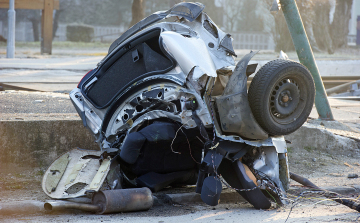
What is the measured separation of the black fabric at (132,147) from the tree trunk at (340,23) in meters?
23.8

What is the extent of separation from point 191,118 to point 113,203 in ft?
3.42

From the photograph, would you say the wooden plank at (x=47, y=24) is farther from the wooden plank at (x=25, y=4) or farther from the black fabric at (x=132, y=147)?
the black fabric at (x=132, y=147)

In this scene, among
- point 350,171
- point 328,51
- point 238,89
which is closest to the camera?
point 238,89

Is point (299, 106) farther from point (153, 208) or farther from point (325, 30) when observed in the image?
point (325, 30)

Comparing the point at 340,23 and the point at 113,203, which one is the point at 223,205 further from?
the point at 340,23

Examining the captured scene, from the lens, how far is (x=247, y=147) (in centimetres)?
405

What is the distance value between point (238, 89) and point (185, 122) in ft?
1.91

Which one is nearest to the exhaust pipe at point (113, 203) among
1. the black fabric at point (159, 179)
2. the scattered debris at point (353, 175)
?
the black fabric at point (159, 179)

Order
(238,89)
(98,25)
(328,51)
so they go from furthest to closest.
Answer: (98,25) < (328,51) < (238,89)

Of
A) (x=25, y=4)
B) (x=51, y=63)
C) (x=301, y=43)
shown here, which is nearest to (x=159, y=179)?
(x=301, y=43)

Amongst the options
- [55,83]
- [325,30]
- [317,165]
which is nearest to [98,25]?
[325,30]

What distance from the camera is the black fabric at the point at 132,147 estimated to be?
3.97 metres

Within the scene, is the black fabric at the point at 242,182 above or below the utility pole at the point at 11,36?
below

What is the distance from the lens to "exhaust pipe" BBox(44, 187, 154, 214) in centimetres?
364
